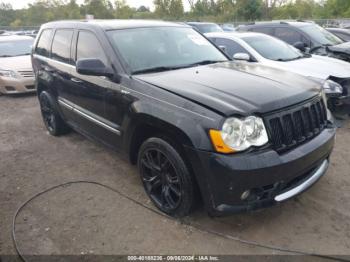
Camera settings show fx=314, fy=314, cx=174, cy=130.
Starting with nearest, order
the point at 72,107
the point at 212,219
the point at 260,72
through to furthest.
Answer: the point at 212,219 < the point at 260,72 < the point at 72,107

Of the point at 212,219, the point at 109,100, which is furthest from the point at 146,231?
the point at 109,100

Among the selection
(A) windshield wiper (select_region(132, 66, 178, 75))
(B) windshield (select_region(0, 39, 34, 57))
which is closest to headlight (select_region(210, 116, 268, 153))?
(A) windshield wiper (select_region(132, 66, 178, 75))

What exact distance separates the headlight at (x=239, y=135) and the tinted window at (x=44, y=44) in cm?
354

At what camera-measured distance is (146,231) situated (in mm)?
2912

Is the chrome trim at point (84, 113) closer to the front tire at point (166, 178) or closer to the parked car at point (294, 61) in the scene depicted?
the front tire at point (166, 178)

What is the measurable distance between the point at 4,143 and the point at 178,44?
136 inches

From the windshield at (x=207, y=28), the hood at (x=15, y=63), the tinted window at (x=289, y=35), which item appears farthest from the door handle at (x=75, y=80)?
the windshield at (x=207, y=28)

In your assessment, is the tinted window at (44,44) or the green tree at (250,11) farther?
the green tree at (250,11)

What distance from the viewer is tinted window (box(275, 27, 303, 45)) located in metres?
8.18

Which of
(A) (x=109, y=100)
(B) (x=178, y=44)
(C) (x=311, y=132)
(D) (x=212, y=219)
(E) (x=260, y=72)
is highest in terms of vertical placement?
(B) (x=178, y=44)

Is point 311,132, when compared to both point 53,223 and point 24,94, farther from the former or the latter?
point 24,94

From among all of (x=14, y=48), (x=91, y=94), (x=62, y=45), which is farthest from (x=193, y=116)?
(x=14, y=48)

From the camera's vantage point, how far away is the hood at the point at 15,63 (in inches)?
320

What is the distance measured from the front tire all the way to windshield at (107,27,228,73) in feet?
2.89
